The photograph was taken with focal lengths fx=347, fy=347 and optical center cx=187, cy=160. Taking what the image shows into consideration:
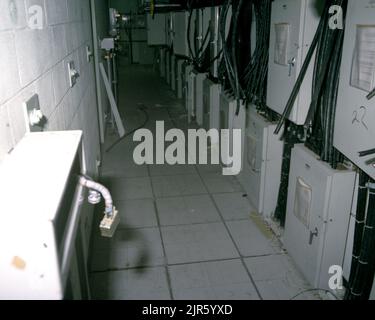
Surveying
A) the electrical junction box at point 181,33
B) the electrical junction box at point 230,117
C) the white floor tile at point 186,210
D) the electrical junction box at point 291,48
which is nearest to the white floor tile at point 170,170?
the electrical junction box at point 230,117

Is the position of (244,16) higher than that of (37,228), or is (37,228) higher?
(244,16)

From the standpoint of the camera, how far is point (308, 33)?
1.75 m

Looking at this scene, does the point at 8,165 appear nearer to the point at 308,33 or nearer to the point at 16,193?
the point at 16,193

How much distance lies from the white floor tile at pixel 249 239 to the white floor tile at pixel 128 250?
0.52 m

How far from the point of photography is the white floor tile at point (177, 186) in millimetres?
2994

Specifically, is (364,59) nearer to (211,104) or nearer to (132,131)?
(211,104)

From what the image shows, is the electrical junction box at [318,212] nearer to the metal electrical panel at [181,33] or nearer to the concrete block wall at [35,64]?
the concrete block wall at [35,64]

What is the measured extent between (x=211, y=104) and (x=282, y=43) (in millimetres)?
1848

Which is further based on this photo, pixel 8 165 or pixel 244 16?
pixel 244 16

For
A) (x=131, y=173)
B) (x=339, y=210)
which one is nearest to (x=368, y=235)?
(x=339, y=210)

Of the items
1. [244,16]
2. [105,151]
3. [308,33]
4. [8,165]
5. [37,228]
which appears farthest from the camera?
[105,151]

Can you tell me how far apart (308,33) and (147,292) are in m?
1.59

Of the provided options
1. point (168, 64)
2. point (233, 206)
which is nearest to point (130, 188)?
point (233, 206)

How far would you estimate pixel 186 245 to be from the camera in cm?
228
